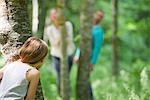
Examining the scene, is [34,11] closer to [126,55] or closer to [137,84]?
[137,84]

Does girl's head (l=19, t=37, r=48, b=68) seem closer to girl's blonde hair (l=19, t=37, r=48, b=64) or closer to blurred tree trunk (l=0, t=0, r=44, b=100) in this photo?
girl's blonde hair (l=19, t=37, r=48, b=64)

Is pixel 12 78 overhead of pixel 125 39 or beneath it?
overhead

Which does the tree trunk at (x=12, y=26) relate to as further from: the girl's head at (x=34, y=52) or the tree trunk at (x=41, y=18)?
the tree trunk at (x=41, y=18)

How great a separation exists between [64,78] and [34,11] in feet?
8.82

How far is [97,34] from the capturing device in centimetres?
1080

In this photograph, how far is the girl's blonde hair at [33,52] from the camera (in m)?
5.14

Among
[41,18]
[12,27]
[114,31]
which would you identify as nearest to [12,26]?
[12,27]

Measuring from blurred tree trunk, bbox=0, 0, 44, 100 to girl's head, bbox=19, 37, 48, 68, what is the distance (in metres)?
0.59

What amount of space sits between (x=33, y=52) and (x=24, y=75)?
0.83 feet

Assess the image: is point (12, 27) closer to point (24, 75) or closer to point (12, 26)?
point (12, 26)

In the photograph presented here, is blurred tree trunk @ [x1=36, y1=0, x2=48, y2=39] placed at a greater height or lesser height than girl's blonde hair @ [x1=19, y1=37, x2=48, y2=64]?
lesser

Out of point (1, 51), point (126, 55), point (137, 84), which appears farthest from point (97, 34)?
point (126, 55)

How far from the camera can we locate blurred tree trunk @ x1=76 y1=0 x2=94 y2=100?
939 centimetres

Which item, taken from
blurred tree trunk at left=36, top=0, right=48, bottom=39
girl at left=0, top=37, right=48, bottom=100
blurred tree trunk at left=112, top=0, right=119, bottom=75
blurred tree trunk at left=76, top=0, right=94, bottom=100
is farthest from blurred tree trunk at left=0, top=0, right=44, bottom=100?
blurred tree trunk at left=112, top=0, right=119, bottom=75
